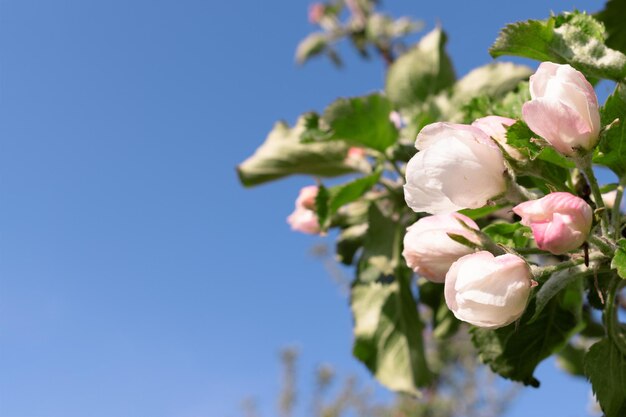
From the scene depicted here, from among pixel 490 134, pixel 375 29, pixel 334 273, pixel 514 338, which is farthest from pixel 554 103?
pixel 334 273

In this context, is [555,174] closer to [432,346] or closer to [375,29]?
[375,29]

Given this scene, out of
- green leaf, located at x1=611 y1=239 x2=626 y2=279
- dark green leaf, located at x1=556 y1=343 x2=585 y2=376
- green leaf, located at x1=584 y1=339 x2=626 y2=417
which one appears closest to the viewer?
green leaf, located at x1=611 y1=239 x2=626 y2=279

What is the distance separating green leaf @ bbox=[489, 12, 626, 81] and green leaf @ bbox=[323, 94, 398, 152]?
0.53m

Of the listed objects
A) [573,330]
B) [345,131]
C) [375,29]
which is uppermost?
[375,29]

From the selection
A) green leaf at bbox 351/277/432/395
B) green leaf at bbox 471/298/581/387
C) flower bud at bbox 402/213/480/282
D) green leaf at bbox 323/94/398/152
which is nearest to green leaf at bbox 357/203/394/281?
green leaf at bbox 351/277/432/395

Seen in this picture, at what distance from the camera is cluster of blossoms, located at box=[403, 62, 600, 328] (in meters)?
0.72

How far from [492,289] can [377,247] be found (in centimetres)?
84

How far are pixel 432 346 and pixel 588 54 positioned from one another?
658 cm

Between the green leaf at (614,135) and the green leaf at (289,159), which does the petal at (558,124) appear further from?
the green leaf at (289,159)

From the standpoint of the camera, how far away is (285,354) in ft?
27.0

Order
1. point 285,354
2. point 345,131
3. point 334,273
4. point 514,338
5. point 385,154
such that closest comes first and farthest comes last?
point 514,338 → point 345,131 → point 385,154 → point 334,273 → point 285,354

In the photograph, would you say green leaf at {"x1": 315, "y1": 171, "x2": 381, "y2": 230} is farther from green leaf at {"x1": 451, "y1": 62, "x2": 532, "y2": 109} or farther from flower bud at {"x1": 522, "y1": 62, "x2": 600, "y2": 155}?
flower bud at {"x1": 522, "y1": 62, "x2": 600, "y2": 155}

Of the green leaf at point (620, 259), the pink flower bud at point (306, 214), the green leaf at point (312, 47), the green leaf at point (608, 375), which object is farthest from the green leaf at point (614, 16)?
the green leaf at point (312, 47)

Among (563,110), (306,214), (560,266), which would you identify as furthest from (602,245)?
(306,214)
